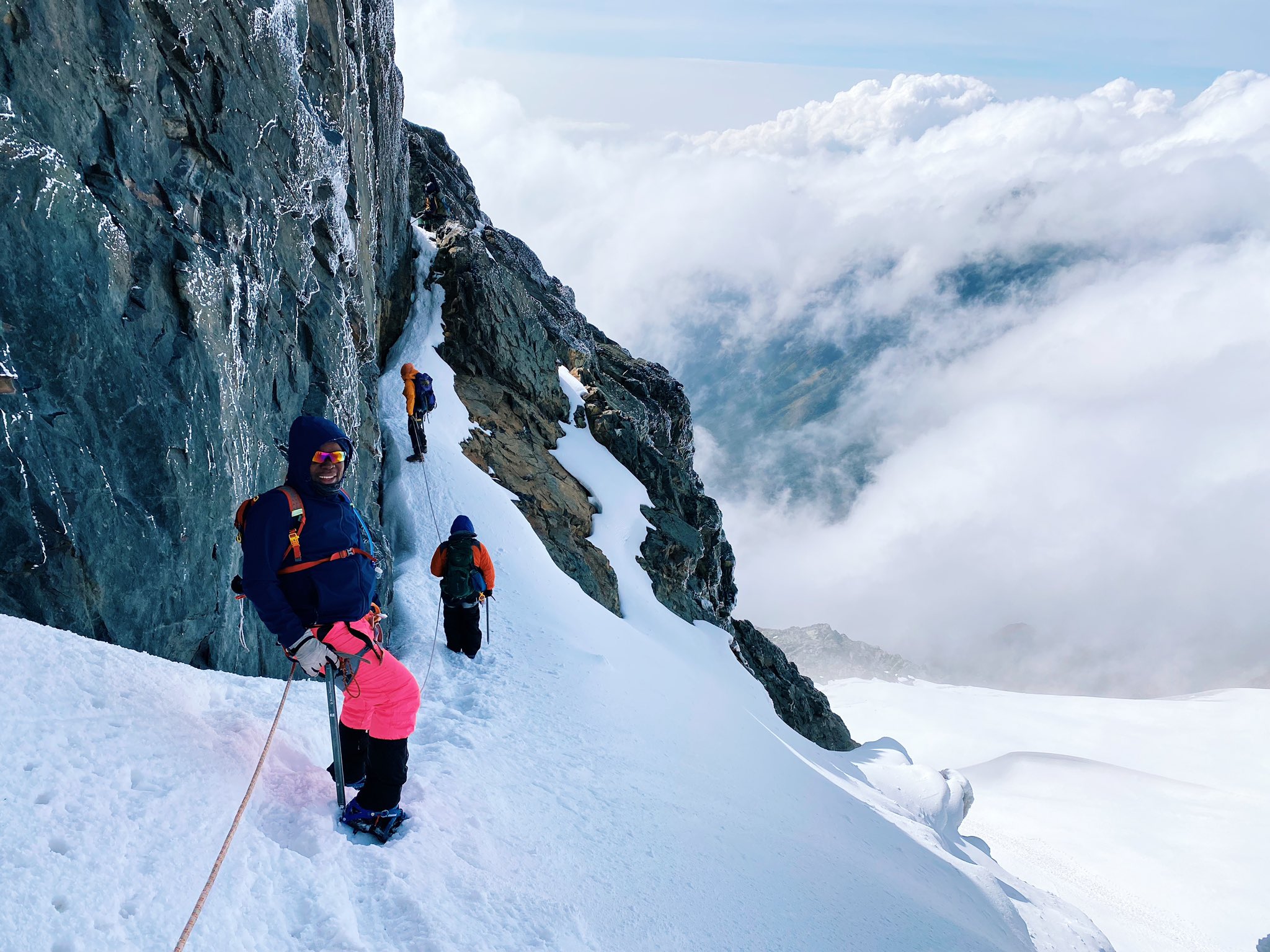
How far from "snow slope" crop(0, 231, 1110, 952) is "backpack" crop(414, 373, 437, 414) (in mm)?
2826

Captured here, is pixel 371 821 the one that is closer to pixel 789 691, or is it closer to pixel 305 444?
pixel 305 444

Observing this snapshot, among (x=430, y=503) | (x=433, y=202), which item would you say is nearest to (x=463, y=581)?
(x=430, y=503)

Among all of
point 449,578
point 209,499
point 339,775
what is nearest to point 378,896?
point 339,775

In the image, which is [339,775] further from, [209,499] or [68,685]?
[209,499]

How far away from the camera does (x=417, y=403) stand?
52.8 feet

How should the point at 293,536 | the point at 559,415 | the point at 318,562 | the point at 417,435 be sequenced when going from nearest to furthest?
the point at 293,536, the point at 318,562, the point at 417,435, the point at 559,415

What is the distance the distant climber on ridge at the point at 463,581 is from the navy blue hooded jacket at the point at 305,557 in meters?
5.14

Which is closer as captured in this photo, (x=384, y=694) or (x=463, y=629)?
(x=384, y=694)

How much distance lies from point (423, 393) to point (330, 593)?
39.3 feet

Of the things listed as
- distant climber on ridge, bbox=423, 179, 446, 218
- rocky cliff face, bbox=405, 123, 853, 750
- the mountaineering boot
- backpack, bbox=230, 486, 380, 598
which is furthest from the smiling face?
distant climber on ridge, bbox=423, 179, 446, 218

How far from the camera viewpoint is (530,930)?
190 inches

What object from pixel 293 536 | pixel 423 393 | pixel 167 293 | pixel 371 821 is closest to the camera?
pixel 293 536

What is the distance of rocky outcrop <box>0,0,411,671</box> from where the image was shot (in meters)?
5.24

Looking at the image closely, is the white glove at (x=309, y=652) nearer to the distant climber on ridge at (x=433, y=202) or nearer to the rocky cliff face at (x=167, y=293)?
the rocky cliff face at (x=167, y=293)
